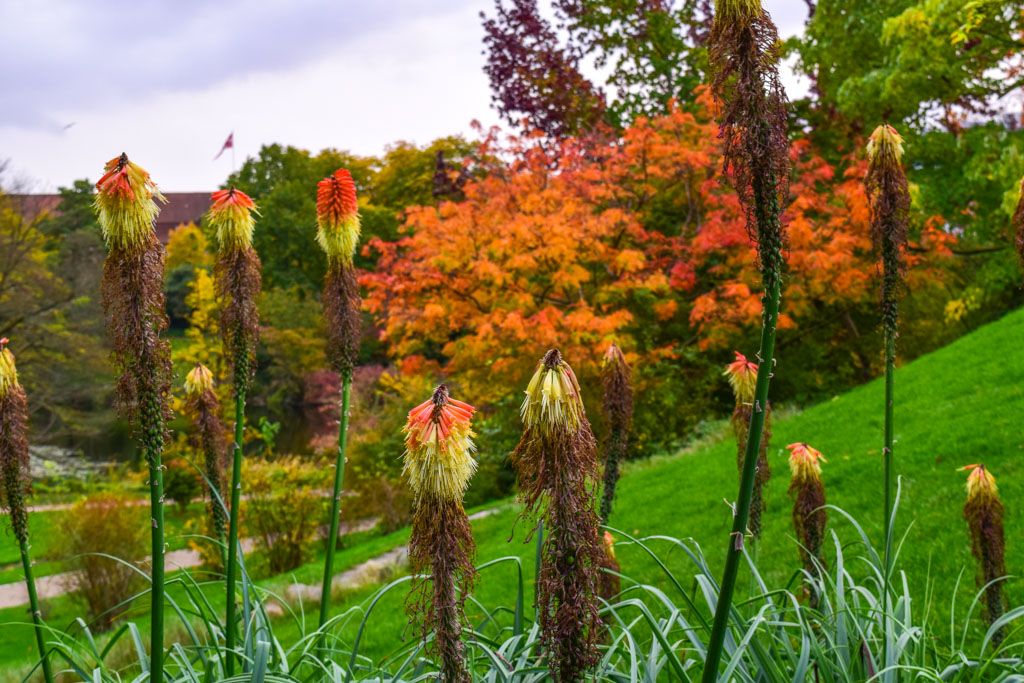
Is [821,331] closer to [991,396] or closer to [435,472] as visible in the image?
[991,396]

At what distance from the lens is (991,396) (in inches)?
305

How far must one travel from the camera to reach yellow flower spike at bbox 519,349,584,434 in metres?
1.39

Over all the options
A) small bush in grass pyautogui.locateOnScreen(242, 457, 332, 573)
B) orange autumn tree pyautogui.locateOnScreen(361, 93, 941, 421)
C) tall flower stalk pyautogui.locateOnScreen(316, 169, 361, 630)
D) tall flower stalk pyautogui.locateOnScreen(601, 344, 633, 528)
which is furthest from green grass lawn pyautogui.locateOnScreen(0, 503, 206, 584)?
tall flower stalk pyautogui.locateOnScreen(601, 344, 633, 528)

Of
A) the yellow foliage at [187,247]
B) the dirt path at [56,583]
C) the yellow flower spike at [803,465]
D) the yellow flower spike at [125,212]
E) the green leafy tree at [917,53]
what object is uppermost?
the yellow foliage at [187,247]

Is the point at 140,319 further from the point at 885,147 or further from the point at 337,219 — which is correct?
the point at 885,147

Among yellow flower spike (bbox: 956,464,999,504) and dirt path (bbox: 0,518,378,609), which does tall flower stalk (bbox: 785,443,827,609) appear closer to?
yellow flower spike (bbox: 956,464,999,504)

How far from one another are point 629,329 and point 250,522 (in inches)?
286

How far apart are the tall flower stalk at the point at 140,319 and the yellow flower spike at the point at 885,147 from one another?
2.41m

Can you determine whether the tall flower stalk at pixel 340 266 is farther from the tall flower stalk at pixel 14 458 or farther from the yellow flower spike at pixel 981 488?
the yellow flower spike at pixel 981 488

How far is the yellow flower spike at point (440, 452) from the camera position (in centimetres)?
A: 146

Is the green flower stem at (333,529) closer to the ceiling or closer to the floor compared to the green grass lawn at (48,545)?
closer to the ceiling

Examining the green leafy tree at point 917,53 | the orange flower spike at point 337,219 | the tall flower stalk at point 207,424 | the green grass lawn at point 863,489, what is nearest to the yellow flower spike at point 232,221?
the orange flower spike at point 337,219

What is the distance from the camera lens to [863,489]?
6500mm

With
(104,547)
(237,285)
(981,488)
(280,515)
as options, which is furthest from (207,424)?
(280,515)
